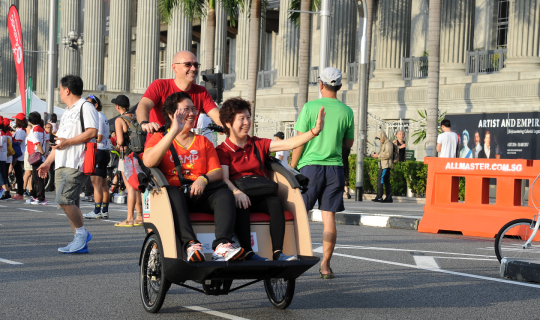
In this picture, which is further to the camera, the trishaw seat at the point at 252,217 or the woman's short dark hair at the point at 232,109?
the woman's short dark hair at the point at 232,109

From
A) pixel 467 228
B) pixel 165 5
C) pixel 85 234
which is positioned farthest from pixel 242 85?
pixel 85 234

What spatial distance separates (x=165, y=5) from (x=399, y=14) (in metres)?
9.00

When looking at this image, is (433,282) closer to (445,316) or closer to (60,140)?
(445,316)

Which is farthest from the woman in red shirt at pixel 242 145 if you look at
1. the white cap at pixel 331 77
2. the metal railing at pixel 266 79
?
the metal railing at pixel 266 79

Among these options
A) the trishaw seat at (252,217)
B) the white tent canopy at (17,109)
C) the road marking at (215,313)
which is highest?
the white tent canopy at (17,109)

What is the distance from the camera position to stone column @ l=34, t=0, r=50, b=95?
49.1 meters

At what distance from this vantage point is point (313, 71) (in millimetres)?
33906

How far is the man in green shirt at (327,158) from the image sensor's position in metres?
6.78

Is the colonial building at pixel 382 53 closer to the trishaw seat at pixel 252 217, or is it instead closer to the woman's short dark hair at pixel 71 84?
the woman's short dark hair at pixel 71 84

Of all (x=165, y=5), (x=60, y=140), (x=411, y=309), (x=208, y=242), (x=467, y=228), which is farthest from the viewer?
(x=165, y=5)

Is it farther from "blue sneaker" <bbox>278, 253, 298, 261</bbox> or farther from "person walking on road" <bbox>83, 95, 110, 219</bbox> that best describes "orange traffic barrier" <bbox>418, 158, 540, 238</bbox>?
"blue sneaker" <bbox>278, 253, 298, 261</bbox>

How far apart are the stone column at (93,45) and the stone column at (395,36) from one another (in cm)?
1820

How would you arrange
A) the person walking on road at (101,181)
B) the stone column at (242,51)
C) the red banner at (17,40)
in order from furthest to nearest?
the stone column at (242,51), the red banner at (17,40), the person walking on road at (101,181)

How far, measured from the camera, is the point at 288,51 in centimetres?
3278
